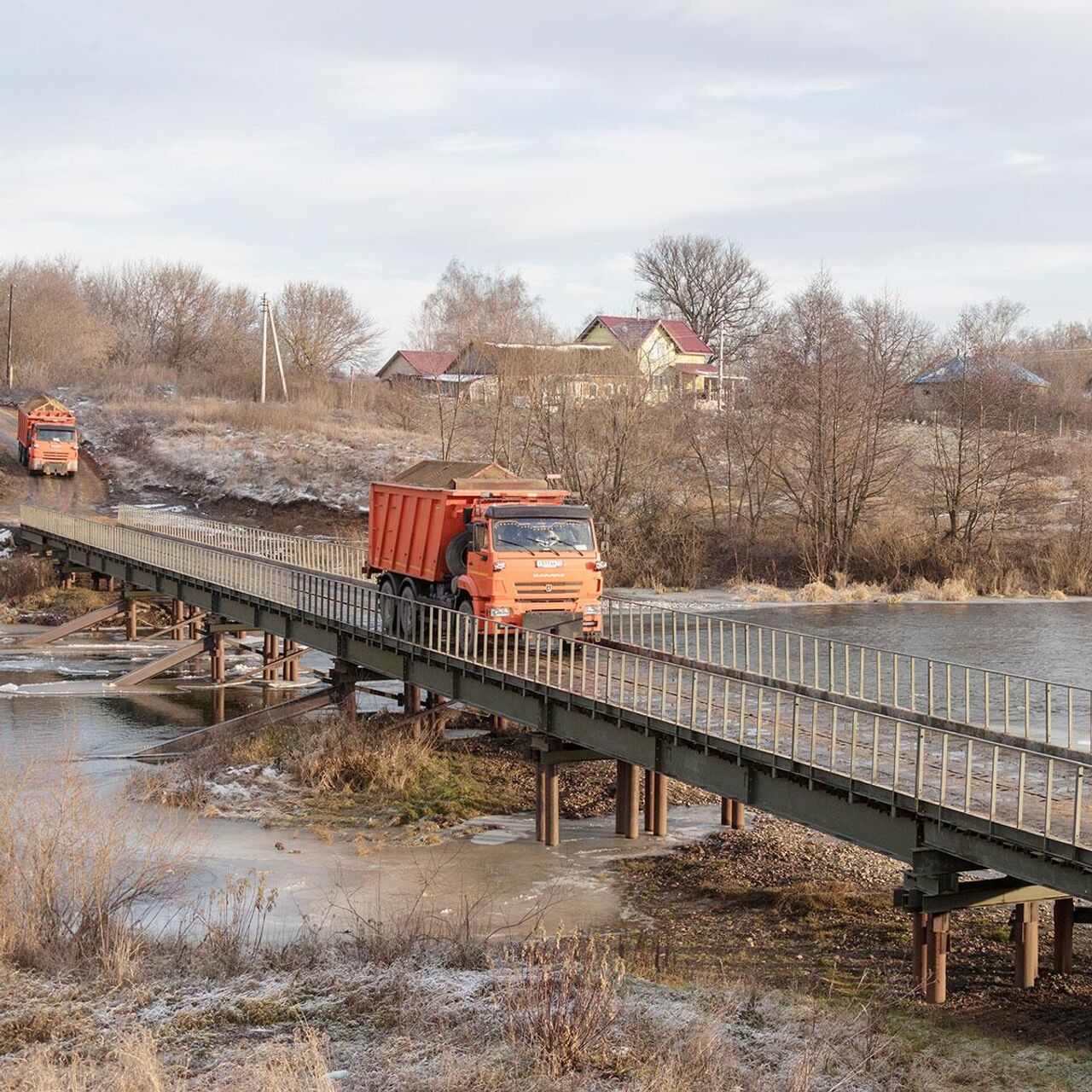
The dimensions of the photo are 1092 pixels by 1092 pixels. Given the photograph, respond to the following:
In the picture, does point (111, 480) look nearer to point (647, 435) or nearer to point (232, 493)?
point (232, 493)

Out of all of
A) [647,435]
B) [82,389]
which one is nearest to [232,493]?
[647,435]

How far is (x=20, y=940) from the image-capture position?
1249 centimetres

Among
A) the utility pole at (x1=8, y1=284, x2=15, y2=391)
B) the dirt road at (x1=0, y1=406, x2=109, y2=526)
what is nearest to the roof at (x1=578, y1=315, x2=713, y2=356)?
the dirt road at (x1=0, y1=406, x2=109, y2=526)

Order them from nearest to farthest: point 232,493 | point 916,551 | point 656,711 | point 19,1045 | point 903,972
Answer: point 19,1045 → point 903,972 → point 656,711 → point 916,551 → point 232,493

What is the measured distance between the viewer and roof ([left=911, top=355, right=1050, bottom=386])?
56281 mm

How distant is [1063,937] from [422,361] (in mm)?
88995

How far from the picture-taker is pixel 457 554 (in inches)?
919

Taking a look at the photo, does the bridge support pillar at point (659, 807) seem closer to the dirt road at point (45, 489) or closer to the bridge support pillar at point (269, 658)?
the bridge support pillar at point (269, 658)

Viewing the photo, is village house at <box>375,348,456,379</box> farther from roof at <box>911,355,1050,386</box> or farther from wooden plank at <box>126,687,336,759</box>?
wooden plank at <box>126,687,336,759</box>

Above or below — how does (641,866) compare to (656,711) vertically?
below

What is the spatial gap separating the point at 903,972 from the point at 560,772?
9.86 m

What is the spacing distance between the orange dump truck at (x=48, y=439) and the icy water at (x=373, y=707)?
23661mm

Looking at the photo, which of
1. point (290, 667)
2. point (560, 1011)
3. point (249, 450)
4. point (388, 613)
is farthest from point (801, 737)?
point (249, 450)

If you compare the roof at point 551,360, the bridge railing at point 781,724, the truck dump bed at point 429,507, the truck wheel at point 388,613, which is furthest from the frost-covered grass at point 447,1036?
the roof at point 551,360
